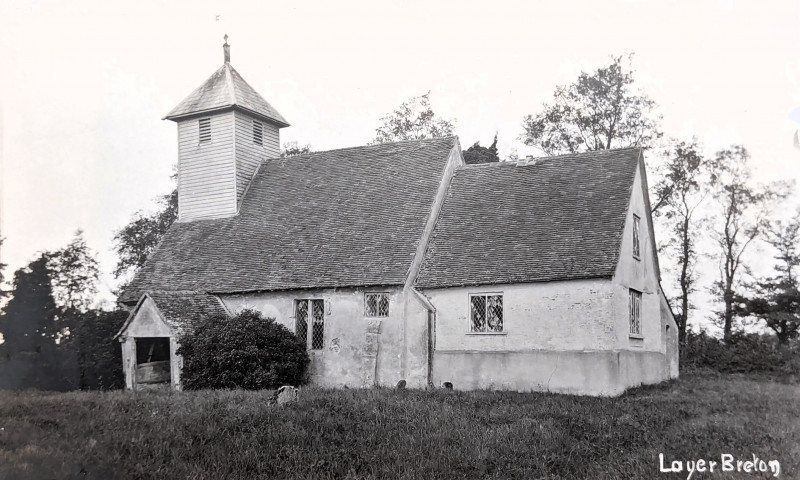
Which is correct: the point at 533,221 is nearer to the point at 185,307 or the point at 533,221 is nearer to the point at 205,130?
the point at 185,307

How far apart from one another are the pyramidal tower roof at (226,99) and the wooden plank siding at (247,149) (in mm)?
434

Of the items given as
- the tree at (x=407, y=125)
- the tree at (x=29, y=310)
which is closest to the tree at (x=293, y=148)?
the tree at (x=407, y=125)

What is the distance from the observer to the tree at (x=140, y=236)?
4241 cm

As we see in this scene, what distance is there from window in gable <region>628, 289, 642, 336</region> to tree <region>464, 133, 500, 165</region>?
12795 mm

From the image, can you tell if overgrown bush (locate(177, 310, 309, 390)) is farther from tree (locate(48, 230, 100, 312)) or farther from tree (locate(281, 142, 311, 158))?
tree (locate(281, 142, 311, 158))

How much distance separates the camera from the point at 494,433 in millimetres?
14164

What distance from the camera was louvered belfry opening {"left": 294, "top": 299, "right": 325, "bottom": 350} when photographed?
2562cm

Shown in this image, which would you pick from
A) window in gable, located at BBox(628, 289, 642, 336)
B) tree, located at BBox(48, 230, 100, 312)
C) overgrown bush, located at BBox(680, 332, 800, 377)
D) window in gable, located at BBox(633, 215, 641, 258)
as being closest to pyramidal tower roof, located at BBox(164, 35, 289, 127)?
tree, located at BBox(48, 230, 100, 312)

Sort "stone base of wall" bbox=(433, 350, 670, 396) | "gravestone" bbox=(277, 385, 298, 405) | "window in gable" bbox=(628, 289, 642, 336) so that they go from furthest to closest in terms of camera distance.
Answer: "window in gable" bbox=(628, 289, 642, 336) < "stone base of wall" bbox=(433, 350, 670, 396) < "gravestone" bbox=(277, 385, 298, 405)

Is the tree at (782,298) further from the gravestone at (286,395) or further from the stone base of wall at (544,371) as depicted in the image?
the gravestone at (286,395)

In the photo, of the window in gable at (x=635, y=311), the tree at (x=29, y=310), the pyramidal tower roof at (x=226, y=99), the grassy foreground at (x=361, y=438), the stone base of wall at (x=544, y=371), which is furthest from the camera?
the pyramidal tower roof at (x=226, y=99)

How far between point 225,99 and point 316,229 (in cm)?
720

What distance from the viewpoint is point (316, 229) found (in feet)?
91.4

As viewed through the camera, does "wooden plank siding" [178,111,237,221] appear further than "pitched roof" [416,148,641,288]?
Yes
